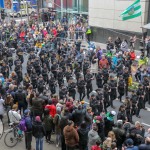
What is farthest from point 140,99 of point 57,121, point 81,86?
point 57,121

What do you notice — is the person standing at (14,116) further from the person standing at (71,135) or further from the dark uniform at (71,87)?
the dark uniform at (71,87)

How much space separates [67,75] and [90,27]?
13.0m

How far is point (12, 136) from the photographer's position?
35.8ft

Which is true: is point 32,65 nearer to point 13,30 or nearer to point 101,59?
point 101,59

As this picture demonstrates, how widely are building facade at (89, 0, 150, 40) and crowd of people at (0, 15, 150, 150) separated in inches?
86.3

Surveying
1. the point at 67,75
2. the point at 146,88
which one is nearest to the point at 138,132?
Answer: the point at 146,88

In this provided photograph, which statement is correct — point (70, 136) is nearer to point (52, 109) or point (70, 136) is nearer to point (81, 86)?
point (52, 109)

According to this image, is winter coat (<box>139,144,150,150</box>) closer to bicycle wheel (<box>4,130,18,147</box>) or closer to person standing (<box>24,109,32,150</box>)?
person standing (<box>24,109,32,150</box>)

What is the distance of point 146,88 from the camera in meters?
14.9

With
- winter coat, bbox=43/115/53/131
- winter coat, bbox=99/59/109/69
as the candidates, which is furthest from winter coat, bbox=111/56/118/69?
winter coat, bbox=43/115/53/131

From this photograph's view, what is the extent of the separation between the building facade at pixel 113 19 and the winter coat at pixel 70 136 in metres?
17.1

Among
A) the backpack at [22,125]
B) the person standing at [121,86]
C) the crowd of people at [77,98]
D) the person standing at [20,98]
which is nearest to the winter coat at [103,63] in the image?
the crowd of people at [77,98]

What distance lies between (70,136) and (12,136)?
2.52 metres

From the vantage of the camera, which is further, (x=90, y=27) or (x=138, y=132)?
(x=90, y=27)
